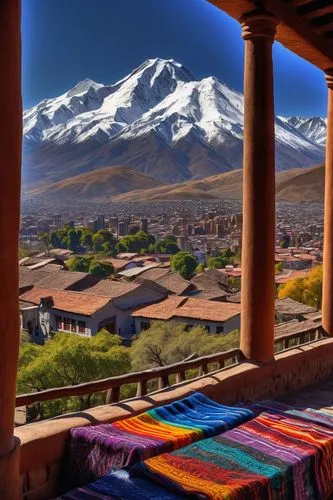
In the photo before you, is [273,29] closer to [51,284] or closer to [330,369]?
[330,369]

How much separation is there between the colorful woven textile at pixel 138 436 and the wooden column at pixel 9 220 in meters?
0.72

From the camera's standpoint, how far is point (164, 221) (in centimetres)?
14312

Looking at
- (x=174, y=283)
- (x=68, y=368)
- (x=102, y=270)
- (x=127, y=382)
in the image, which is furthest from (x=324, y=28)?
(x=102, y=270)

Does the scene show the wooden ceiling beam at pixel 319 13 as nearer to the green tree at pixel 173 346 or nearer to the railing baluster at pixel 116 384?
the railing baluster at pixel 116 384

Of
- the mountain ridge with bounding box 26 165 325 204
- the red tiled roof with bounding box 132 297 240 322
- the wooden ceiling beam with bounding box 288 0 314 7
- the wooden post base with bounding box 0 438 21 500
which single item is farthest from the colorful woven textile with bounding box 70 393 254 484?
the mountain ridge with bounding box 26 165 325 204

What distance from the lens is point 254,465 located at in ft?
13.3

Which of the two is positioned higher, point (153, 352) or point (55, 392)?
point (55, 392)

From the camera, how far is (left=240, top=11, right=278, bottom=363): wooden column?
6.84 m

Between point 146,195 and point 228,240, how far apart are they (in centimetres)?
5908

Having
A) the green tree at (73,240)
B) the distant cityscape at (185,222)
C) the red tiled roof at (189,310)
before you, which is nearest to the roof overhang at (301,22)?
the red tiled roof at (189,310)

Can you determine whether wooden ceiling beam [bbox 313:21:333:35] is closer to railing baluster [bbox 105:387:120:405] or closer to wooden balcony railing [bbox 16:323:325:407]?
wooden balcony railing [bbox 16:323:325:407]

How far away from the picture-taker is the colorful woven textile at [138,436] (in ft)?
13.9

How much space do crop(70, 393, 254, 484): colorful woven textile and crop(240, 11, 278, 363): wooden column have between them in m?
2.02

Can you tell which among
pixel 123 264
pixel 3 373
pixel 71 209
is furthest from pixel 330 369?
pixel 71 209
